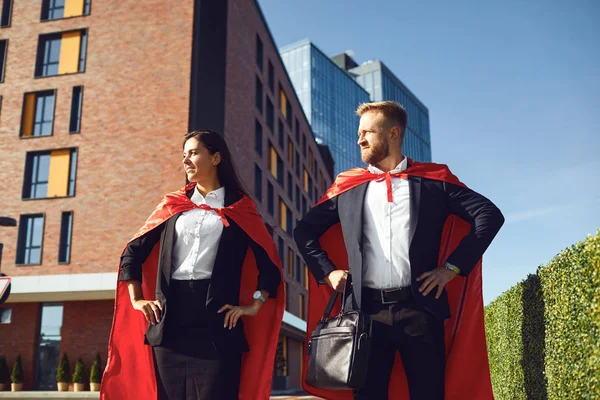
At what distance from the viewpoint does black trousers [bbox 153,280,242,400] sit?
10.6 feet

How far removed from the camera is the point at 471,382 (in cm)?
329

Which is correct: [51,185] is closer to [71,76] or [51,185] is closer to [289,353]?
[71,76]

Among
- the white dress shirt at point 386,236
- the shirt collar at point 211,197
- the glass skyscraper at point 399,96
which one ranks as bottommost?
the white dress shirt at point 386,236

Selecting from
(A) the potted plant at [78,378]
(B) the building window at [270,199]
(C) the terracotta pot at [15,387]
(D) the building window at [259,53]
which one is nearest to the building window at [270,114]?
(D) the building window at [259,53]

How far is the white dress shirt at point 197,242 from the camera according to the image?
3.51m

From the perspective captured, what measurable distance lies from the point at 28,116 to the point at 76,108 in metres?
2.18

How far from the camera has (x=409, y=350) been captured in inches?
121

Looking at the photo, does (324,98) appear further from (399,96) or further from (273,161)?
(273,161)

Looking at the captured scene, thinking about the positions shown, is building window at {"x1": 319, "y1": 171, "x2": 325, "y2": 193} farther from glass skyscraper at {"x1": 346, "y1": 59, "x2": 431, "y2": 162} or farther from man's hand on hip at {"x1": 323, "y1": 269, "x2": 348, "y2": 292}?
man's hand on hip at {"x1": 323, "y1": 269, "x2": 348, "y2": 292}

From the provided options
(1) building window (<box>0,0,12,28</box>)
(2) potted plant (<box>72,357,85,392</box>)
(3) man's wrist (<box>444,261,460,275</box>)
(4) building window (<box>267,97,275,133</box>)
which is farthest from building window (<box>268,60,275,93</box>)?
(3) man's wrist (<box>444,261,460,275</box>)

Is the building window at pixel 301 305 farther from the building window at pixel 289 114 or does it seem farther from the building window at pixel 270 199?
the building window at pixel 289 114

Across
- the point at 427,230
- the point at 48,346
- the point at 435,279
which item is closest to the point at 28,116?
the point at 48,346

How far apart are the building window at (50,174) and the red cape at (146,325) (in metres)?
22.7

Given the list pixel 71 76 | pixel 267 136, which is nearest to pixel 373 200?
pixel 71 76
